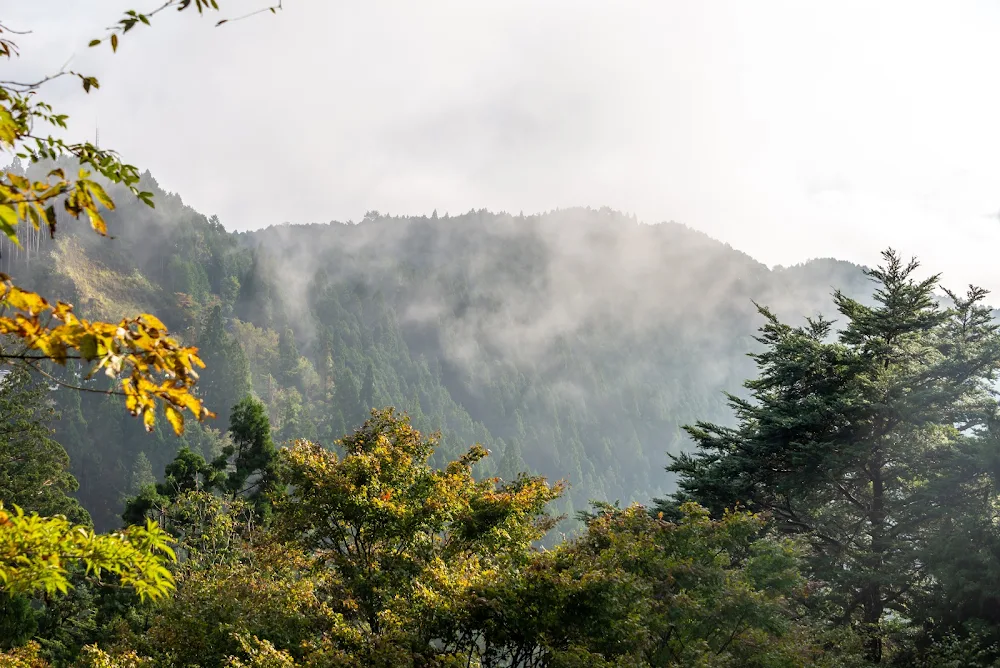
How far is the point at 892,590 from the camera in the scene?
1728 cm

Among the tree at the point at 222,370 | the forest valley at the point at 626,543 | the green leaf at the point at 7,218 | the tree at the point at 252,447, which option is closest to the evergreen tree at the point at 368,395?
the tree at the point at 222,370

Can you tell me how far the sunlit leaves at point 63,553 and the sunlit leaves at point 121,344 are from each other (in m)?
1.53

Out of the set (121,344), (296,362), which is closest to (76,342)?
(121,344)

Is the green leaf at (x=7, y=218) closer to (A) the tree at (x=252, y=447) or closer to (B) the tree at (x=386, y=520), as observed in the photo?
(B) the tree at (x=386, y=520)

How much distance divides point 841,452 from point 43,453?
30.7 meters

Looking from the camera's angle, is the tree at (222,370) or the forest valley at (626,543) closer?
the forest valley at (626,543)

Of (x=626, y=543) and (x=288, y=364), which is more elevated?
(x=288, y=364)

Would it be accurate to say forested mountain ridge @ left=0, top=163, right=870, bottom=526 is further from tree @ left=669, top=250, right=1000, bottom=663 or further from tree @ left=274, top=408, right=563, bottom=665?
tree @ left=669, top=250, right=1000, bottom=663

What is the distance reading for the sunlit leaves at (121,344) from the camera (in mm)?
2324

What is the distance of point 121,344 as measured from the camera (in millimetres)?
2389

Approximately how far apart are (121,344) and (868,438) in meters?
19.2

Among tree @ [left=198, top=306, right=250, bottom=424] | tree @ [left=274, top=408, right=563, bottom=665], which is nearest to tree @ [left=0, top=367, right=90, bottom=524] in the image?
tree @ [left=274, top=408, right=563, bottom=665]

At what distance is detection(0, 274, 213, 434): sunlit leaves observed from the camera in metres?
2.32

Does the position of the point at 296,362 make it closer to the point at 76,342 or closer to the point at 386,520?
the point at 386,520
